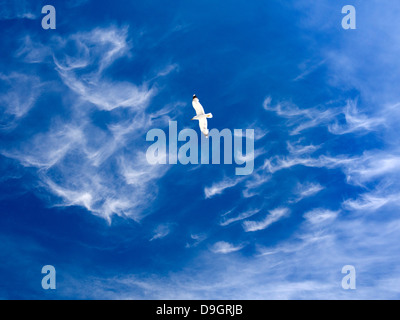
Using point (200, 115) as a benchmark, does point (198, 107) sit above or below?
above

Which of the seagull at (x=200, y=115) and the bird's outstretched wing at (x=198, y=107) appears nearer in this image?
the bird's outstretched wing at (x=198, y=107)

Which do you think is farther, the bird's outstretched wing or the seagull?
the seagull

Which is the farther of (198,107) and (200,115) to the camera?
(200,115)

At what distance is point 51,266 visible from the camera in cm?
4447

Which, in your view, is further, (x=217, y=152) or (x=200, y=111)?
(x=217, y=152)
